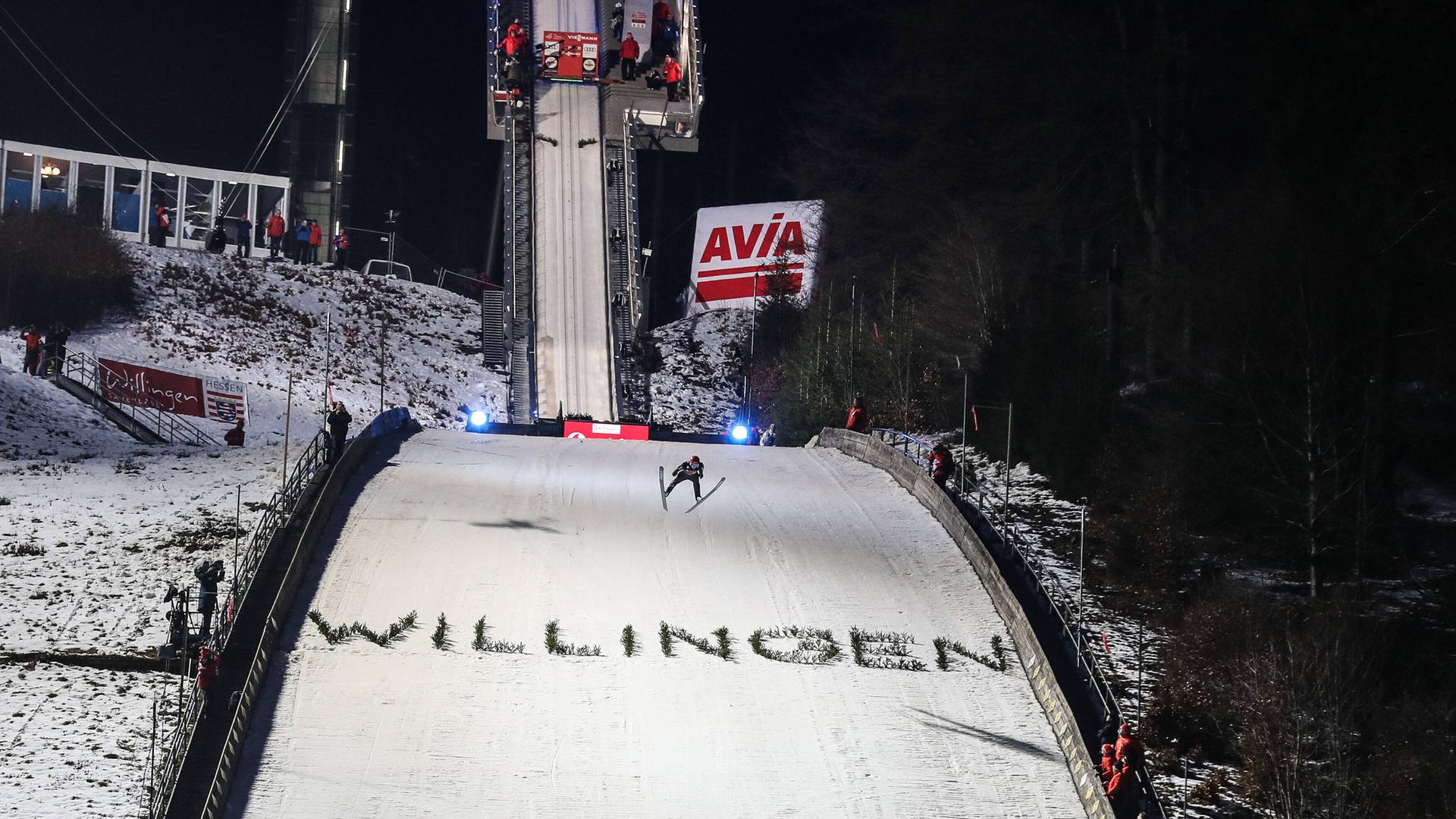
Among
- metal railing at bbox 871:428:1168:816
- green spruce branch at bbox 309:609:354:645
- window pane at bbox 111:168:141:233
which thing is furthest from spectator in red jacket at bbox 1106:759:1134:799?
window pane at bbox 111:168:141:233

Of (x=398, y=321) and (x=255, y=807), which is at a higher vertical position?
(x=398, y=321)

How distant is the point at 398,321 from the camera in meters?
45.5

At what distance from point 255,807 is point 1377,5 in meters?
18.3

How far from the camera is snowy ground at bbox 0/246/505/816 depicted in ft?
56.6

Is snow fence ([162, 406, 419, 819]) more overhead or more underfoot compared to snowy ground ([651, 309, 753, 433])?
more underfoot

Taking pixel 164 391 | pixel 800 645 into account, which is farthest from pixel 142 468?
pixel 800 645

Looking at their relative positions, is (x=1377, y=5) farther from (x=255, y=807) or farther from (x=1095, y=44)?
(x=255, y=807)

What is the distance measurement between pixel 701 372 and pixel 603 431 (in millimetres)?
14986

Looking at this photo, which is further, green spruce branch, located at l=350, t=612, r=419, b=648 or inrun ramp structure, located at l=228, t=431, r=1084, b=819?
green spruce branch, located at l=350, t=612, r=419, b=648

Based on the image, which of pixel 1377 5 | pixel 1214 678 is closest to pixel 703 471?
pixel 1214 678

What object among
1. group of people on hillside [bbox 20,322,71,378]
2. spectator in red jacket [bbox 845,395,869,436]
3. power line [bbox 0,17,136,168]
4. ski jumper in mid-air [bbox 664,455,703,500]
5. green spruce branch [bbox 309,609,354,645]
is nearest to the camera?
green spruce branch [bbox 309,609,354,645]

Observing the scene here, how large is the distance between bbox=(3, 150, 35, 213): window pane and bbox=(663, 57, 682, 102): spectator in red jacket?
1705 cm

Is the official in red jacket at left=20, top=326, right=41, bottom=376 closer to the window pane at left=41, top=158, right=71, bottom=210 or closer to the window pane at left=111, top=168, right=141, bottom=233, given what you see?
the window pane at left=41, top=158, right=71, bottom=210

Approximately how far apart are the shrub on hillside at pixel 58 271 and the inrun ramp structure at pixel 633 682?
1729 centimetres
